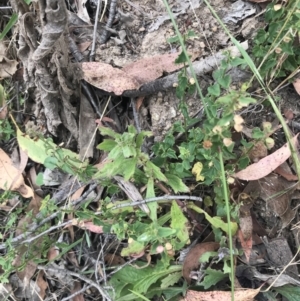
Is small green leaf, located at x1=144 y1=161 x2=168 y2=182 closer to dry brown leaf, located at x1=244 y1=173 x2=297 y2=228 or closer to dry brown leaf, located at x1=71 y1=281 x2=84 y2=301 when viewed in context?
dry brown leaf, located at x1=244 y1=173 x2=297 y2=228

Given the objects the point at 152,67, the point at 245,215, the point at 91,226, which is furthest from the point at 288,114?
the point at 91,226

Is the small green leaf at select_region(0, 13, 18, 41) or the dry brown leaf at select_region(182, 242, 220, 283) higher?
the small green leaf at select_region(0, 13, 18, 41)

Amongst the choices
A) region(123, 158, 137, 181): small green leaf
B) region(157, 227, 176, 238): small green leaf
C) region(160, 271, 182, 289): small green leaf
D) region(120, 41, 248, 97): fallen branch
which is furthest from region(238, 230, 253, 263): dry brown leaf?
region(120, 41, 248, 97): fallen branch

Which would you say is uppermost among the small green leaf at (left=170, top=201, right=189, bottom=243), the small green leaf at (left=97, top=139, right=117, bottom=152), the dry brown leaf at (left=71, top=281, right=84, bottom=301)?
the small green leaf at (left=97, top=139, right=117, bottom=152)

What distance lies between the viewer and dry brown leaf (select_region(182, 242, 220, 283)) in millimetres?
1507

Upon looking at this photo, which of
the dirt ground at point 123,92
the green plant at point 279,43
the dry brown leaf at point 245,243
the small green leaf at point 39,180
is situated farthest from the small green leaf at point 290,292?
the small green leaf at point 39,180

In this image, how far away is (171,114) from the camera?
1604mm

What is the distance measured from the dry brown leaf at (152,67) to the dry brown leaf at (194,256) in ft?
1.98

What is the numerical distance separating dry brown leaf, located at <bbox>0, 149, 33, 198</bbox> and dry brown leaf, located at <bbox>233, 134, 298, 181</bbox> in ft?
2.62

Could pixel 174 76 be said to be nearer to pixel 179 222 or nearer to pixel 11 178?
pixel 179 222

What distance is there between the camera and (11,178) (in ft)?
5.73

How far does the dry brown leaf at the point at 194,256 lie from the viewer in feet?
4.94

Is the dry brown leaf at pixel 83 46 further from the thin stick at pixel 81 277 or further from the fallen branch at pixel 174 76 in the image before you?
the thin stick at pixel 81 277

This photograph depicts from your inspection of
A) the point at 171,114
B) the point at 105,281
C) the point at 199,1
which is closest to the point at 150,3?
the point at 199,1
